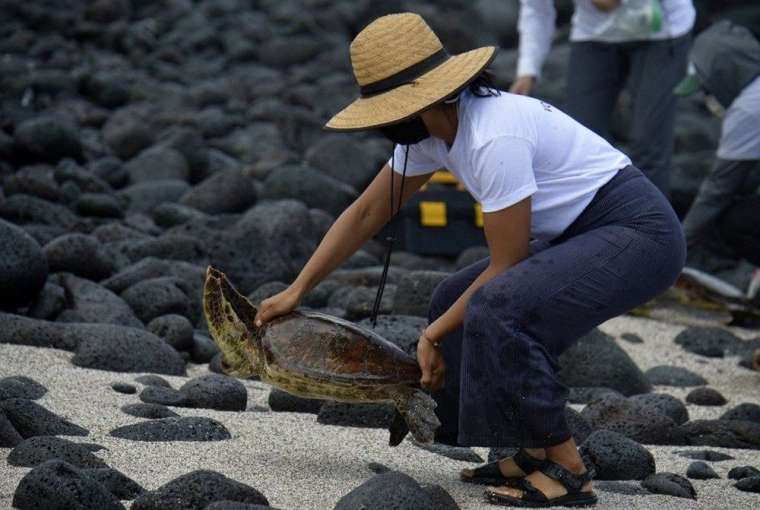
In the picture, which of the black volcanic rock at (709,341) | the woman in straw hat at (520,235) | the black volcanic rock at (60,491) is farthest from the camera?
the black volcanic rock at (709,341)

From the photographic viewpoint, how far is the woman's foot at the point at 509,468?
3.50 metres

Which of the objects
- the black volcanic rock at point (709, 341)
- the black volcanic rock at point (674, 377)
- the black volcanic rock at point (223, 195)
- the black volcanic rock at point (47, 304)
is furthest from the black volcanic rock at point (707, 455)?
the black volcanic rock at point (223, 195)

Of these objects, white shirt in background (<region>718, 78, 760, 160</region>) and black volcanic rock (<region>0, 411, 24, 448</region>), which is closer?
black volcanic rock (<region>0, 411, 24, 448</region>)

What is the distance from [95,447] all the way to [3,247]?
5.90ft

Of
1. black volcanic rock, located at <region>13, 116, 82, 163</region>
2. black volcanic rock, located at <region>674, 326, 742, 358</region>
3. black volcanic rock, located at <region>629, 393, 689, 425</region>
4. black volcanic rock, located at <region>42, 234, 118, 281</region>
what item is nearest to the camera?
black volcanic rock, located at <region>629, 393, 689, 425</region>

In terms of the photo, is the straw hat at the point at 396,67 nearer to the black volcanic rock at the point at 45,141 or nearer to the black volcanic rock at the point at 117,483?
the black volcanic rock at the point at 117,483

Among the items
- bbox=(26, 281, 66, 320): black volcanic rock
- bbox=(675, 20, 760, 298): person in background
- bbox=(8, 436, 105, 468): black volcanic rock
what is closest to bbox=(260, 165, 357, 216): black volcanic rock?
bbox=(675, 20, 760, 298): person in background

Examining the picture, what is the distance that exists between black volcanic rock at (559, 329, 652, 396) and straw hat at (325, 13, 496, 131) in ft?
6.40

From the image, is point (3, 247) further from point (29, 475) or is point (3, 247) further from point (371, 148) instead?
point (371, 148)

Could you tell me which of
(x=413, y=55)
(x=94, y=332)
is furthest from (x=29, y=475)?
(x=94, y=332)

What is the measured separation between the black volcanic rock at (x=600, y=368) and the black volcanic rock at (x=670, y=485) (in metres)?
1.24

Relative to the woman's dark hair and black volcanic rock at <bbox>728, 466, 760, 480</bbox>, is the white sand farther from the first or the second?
the woman's dark hair

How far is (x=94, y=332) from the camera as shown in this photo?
4.75 metres

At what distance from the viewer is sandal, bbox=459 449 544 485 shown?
3.50 meters
